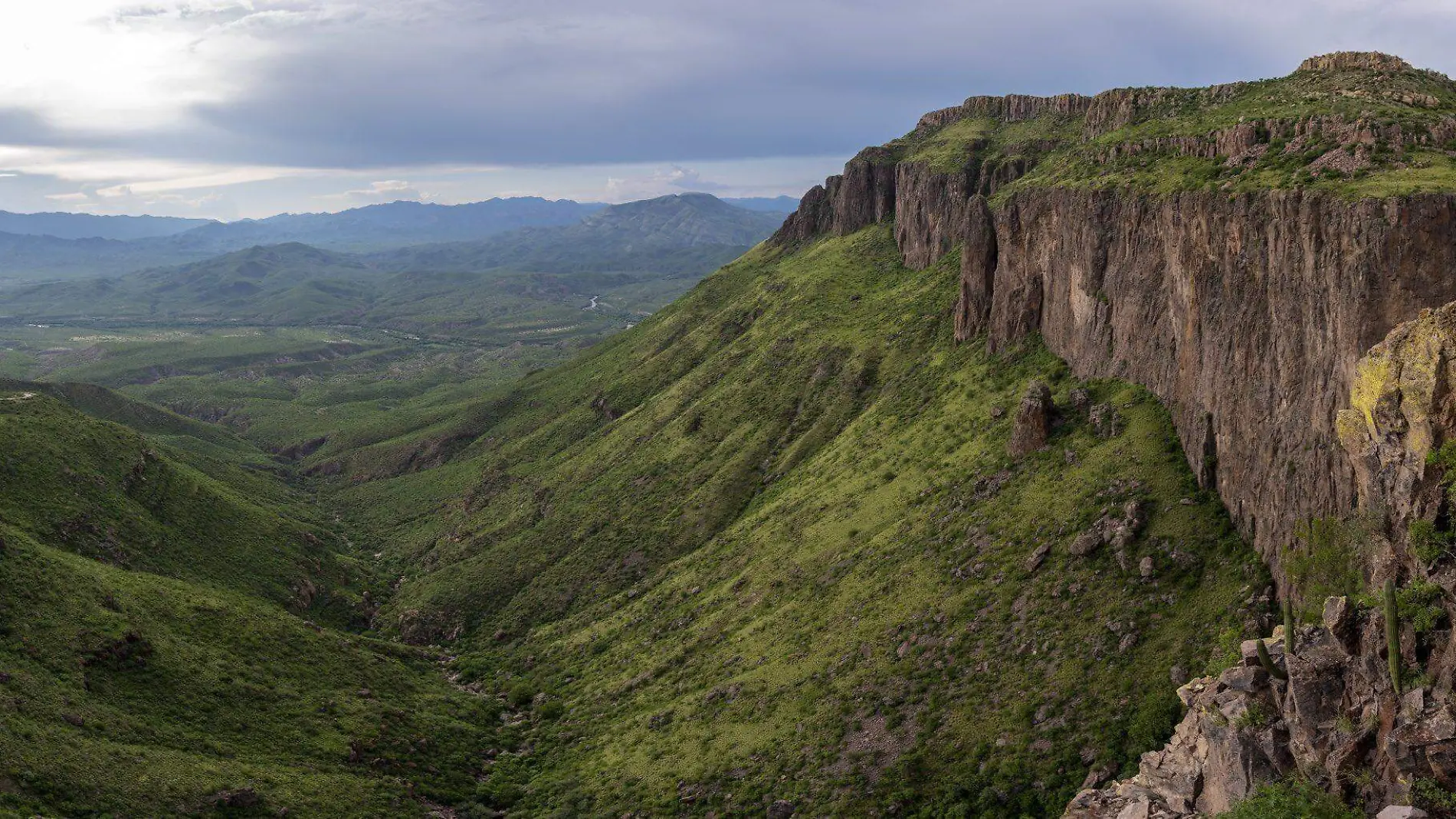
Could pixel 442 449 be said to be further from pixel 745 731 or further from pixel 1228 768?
pixel 1228 768

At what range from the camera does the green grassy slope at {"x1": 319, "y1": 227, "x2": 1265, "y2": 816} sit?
48.7 metres

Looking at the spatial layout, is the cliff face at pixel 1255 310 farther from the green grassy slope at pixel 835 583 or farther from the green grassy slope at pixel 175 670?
the green grassy slope at pixel 175 670

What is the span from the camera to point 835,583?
2894 inches

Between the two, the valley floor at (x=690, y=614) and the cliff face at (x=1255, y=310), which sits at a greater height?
the cliff face at (x=1255, y=310)

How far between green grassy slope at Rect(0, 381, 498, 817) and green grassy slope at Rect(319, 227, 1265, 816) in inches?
356

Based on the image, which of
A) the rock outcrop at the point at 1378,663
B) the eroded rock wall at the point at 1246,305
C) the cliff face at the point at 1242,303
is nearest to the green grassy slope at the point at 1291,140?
the cliff face at the point at 1242,303

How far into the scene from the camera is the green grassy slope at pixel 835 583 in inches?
1916

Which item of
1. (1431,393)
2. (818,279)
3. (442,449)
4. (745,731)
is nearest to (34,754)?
(745,731)

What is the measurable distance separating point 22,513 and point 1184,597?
106034mm

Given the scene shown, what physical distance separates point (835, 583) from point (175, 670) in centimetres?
5347

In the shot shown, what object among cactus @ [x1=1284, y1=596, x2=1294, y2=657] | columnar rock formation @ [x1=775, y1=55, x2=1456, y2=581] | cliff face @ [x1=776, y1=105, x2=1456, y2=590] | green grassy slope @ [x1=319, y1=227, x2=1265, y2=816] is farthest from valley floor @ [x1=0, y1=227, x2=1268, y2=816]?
cactus @ [x1=1284, y1=596, x2=1294, y2=657]

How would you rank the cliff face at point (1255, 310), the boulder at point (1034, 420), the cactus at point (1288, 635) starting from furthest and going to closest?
1. the boulder at point (1034, 420)
2. the cliff face at point (1255, 310)
3. the cactus at point (1288, 635)

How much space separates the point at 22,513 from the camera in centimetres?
8975

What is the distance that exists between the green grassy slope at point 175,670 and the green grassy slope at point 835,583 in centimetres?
903
